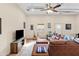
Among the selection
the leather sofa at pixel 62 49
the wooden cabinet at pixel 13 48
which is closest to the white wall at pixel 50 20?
the wooden cabinet at pixel 13 48

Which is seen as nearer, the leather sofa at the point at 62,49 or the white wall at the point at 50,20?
the leather sofa at the point at 62,49

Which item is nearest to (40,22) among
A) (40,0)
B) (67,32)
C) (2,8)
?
(67,32)

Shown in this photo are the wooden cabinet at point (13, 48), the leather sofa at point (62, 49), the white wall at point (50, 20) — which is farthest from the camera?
the white wall at point (50, 20)

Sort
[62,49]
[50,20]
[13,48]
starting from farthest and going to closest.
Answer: [50,20]
[13,48]
[62,49]

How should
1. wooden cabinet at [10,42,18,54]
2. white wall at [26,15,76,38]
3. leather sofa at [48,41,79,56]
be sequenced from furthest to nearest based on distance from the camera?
white wall at [26,15,76,38] → wooden cabinet at [10,42,18,54] → leather sofa at [48,41,79,56]

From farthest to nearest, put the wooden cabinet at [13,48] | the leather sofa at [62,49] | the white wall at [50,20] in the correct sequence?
the white wall at [50,20]
the wooden cabinet at [13,48]
the leather sofa at [62,49]

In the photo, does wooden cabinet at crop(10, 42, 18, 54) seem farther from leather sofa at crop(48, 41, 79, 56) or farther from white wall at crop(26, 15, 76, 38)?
white wall at crop(26, 15, 76, 38)

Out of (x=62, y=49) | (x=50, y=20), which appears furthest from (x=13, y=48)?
(x=50, y=20)

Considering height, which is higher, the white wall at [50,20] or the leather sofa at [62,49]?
the white wall at [50,20]

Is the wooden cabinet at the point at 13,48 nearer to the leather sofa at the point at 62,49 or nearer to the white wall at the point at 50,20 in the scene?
the leather sofa at the point at 62,49

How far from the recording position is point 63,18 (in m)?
10.1

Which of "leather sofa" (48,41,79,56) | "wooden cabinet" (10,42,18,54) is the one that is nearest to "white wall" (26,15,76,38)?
"wooden cabinet" (10,42,18,54)

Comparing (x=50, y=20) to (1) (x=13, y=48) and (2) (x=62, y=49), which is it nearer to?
(1) (x=13, y=48)

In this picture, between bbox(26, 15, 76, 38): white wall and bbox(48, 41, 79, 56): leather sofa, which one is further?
bbox(26, 15, 76, 38): white wall
